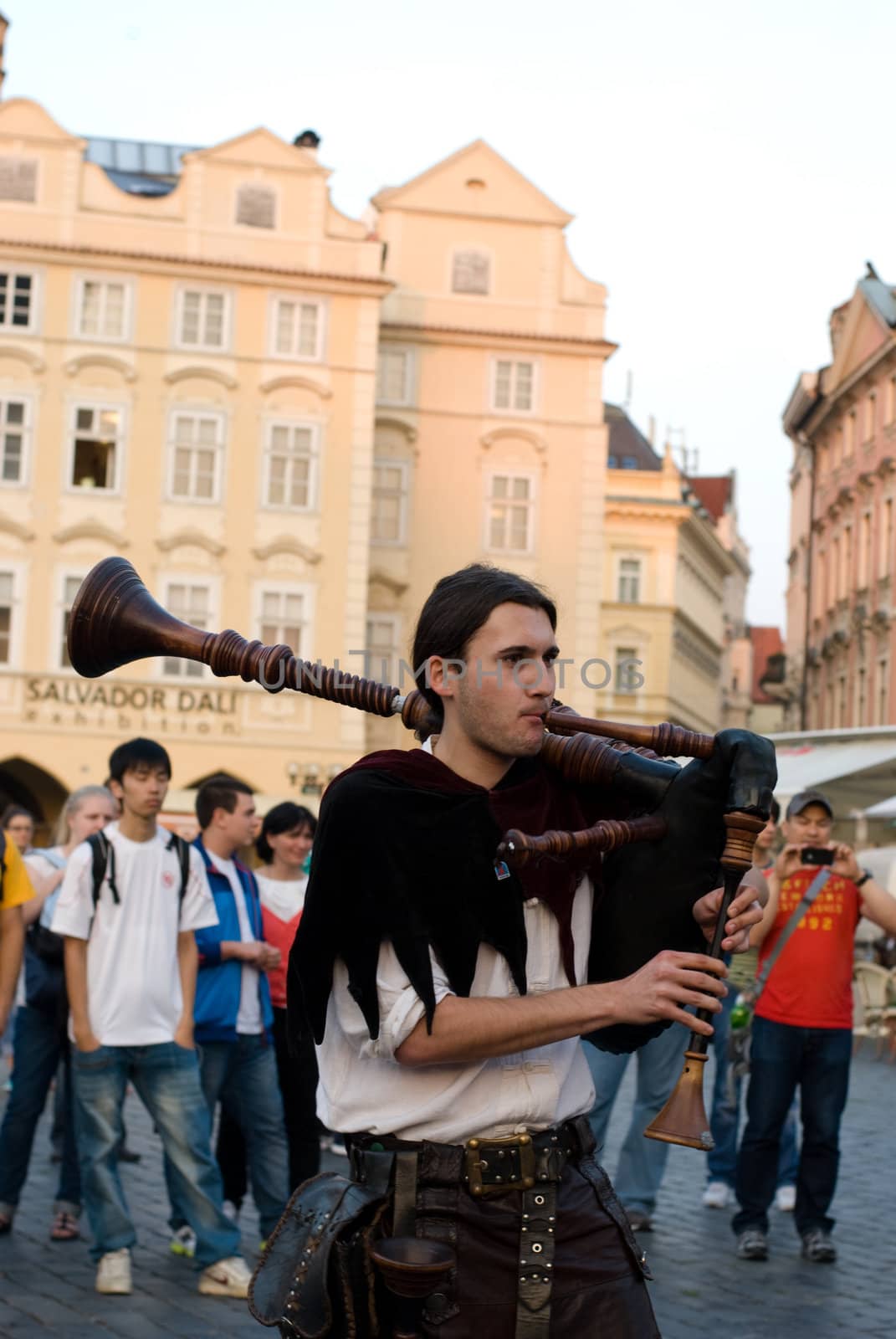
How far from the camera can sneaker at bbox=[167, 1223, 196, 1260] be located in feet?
26.4

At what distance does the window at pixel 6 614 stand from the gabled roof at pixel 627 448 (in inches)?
1439

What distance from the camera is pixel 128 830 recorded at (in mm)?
7500

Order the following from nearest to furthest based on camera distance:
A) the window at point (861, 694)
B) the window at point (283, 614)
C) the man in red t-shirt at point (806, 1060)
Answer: the man in red t-shirt at point (806, 1060)
the window at point (283, 614)
the window at point (861, 694)

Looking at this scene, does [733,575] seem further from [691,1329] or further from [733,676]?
[691,1329]

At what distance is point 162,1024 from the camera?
7398 millimetres

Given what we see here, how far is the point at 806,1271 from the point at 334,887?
572 centimetres

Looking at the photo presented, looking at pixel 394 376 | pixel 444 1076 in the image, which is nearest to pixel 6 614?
pixel 394 376

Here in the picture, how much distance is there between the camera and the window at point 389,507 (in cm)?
4244

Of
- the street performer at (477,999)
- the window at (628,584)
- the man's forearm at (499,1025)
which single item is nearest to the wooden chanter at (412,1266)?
the street performer at (477,999)

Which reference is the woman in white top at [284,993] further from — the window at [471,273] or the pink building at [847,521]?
the pink building at [847,521]

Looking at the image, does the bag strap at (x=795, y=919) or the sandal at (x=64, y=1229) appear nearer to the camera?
the sandal at (x=64, y=1229)

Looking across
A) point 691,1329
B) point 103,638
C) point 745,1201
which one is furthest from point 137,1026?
point 103,638

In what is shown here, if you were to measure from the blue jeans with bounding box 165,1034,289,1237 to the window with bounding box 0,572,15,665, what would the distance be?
30.8m

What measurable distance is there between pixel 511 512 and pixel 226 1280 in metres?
35.5
